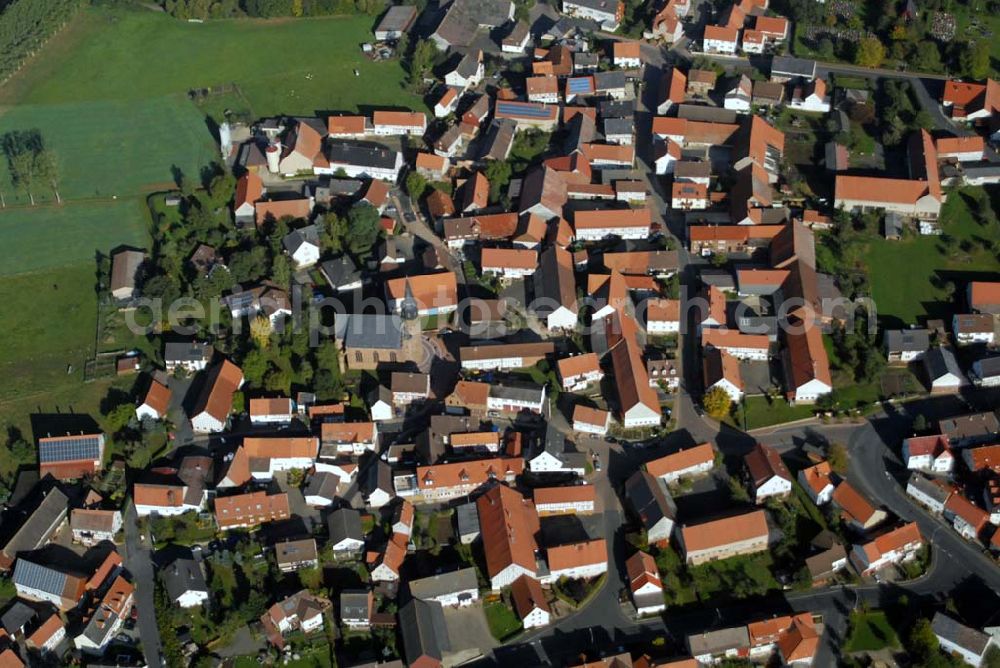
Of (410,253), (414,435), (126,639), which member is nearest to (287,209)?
(410,253)

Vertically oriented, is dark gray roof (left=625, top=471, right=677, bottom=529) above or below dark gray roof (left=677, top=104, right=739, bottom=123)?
below

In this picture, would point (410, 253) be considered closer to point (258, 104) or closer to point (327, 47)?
point (258, 104)

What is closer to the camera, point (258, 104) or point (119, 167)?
point (119, 167)

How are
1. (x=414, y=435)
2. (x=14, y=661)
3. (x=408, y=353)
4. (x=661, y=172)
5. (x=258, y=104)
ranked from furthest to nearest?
(x=258, y=104) < (x=661, y=172) < (x=408, y=353) < (x=414, y=435) < (x=14, y=661)

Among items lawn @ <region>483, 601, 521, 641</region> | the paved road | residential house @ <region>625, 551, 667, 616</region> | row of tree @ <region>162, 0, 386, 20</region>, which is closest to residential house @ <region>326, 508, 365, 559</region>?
lawn @ <region>483, 601, 521, 641</region>

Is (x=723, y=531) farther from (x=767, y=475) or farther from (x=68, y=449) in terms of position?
(x=68, y=449)

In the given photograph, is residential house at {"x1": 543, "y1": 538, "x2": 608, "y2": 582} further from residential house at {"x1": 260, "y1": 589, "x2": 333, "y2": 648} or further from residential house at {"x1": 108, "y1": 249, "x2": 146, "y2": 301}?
residential house at {"x1": 108, "y1": 249, "x2": 146, "y2": 301}

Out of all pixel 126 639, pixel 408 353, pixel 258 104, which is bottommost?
A: pixel 126 639

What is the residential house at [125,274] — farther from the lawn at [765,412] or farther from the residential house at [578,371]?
the lawn at [765,412]
